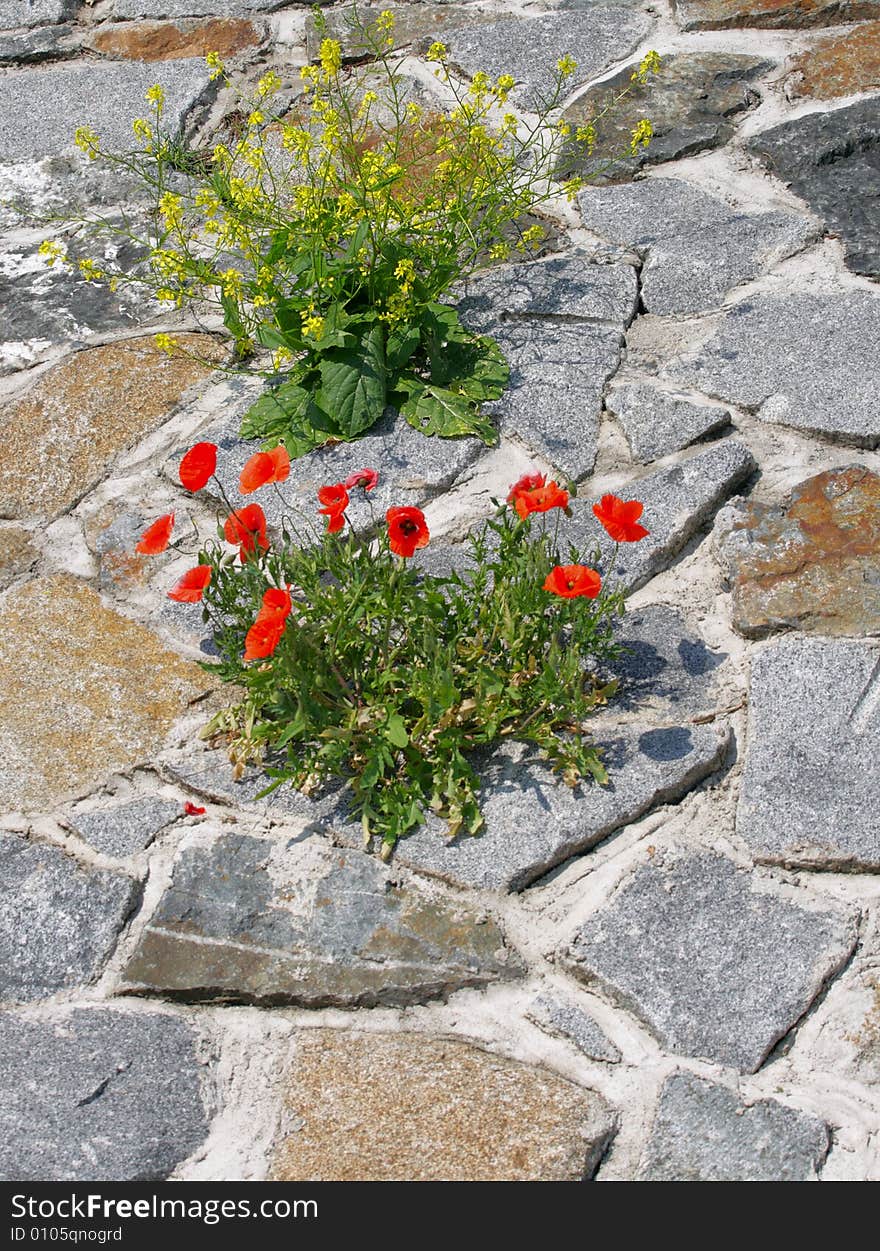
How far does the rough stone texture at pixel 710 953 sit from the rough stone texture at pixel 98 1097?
62 centimetres

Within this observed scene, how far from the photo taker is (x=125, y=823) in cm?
231

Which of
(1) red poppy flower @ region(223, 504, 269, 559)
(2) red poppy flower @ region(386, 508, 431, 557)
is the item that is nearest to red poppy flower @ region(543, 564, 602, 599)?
(2) red poppy flower @ region(386, 508, 431, 557)

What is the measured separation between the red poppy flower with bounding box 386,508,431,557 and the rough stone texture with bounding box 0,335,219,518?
1073 mm

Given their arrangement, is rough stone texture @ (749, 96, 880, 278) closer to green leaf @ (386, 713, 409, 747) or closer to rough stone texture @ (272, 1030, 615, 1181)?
green leaf @ (386, 713, 409, 747)

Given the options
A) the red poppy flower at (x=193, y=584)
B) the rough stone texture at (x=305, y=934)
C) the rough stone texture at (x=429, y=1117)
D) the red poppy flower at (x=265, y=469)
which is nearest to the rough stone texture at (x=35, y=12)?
the red poppy flower at (x=265, y=469)

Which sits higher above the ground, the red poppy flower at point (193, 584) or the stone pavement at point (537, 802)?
the red poppy flower at point (193, 584)

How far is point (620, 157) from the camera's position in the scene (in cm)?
355

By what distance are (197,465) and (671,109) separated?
2.17 metres

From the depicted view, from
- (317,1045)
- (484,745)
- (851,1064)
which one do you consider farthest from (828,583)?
(317,1045)

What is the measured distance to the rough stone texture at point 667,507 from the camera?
8.66 ft

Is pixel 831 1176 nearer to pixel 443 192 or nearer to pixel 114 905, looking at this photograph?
pixel 114 905

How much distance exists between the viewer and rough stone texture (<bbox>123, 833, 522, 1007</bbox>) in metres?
2.08

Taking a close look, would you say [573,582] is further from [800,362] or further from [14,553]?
[14,553]

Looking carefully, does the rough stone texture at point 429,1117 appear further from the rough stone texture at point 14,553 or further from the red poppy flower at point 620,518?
the rough stone texture at point 14,553
